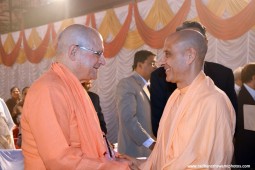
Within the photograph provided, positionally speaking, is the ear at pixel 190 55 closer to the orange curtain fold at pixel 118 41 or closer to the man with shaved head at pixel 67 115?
the man with shaved head at pixel 67 115

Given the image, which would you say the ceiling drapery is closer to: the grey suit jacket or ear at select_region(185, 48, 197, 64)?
the grey suit jacket

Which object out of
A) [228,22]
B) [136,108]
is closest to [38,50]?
[228,22]

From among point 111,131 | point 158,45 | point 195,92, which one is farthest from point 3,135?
point 111,131

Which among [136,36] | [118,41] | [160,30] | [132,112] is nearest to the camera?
[132,112]

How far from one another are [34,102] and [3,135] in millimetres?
3472

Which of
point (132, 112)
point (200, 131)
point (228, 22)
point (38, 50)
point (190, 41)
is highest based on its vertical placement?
point (228, 22)

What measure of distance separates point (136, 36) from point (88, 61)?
574 cm

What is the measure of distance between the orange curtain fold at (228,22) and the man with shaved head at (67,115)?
4030 millimetres

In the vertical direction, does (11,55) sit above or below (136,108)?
above

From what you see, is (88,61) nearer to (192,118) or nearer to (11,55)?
(192,118)

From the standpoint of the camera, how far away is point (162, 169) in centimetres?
209

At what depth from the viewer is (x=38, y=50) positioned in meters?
10.5

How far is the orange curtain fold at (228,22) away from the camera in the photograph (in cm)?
567

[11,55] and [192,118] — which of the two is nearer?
[192,118]
